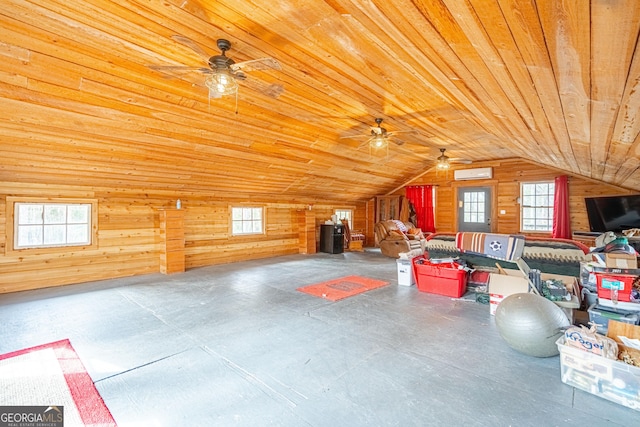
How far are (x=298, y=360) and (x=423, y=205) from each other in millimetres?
7885

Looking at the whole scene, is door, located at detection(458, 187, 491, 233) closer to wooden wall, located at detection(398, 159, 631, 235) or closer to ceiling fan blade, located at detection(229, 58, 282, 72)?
wooden wall, located at detection(398, 159, 631, 235)

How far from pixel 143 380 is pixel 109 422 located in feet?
1.43

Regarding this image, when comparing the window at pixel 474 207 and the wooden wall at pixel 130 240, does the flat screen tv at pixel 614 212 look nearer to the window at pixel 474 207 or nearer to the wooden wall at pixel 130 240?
the window at pixel 474 207

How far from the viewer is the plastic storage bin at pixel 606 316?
263 cm

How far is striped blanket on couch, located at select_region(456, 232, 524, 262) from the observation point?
12.5ft

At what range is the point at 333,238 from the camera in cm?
843

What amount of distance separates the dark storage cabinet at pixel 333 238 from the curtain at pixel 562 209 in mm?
5350

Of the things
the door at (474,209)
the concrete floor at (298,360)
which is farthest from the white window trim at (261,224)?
the door at (474,209)

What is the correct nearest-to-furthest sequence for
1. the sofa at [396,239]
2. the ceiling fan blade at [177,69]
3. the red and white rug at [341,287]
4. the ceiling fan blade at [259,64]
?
the ceiling fan blade at [259,64] < the ceiling fan blade at [177,69] < the red and white rug at [341,287] < the sofa at [396,239]

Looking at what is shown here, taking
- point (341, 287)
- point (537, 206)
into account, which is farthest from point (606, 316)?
point (537, 206)

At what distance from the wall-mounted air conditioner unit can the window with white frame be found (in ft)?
29.1

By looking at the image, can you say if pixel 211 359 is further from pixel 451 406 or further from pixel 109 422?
pixel 451 406

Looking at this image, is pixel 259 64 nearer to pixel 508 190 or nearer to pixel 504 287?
pixel 504 287

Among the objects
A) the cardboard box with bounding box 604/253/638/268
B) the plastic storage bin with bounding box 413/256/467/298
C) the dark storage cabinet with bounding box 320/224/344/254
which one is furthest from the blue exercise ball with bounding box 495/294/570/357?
the dark storage cabinet with bounding box 320/224/344/254
